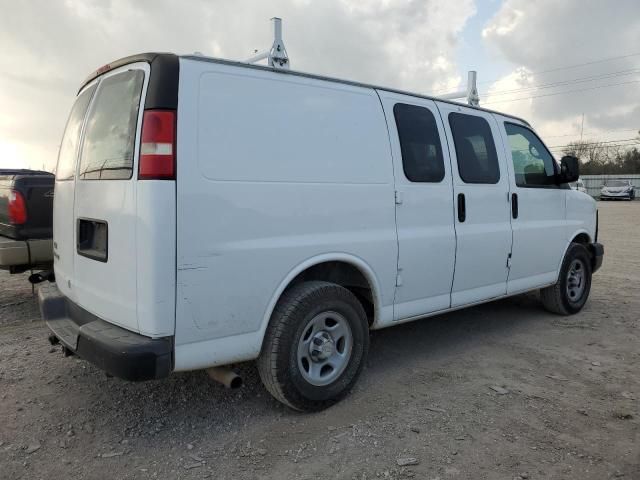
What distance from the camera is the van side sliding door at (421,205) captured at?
12.8 ft

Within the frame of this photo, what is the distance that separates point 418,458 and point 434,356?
170cm

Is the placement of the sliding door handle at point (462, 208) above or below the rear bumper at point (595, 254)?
above

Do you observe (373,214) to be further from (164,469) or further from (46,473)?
(46,473)

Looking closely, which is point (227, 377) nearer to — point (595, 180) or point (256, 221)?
point (256, 221)

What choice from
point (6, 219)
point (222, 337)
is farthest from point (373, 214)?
point (6, 219)

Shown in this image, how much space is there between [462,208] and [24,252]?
4.22 meters

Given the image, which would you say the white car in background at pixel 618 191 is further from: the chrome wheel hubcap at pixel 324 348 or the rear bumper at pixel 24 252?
the rear bumper at pixel 24 252

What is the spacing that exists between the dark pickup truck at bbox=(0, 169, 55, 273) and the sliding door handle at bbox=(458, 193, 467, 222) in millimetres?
4016

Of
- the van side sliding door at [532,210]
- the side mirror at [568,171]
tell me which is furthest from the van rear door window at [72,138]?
the side mirror at [568,171]

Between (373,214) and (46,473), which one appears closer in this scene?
(46,473)

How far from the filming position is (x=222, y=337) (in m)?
2.98

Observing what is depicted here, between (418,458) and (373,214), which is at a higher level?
(373,214)

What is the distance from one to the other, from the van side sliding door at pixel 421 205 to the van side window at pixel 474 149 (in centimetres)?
22

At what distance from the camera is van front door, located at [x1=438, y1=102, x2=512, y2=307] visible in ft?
14.4
